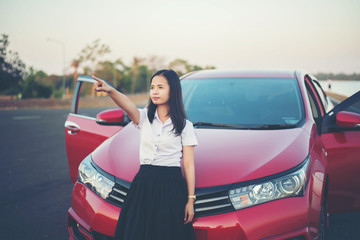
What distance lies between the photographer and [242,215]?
1910mm

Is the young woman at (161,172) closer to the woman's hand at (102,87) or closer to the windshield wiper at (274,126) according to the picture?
the woman's hand at (102,87)

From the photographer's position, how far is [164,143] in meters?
2.00

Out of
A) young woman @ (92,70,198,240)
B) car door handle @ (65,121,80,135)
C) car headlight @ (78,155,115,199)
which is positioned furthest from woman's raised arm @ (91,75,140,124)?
car door handle @ (65,121,80,135)

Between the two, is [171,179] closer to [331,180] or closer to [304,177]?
[304,177]

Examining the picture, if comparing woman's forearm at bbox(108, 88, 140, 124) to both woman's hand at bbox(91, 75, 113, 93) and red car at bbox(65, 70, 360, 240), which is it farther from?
red car at bbox(65, 70, 360, 240)

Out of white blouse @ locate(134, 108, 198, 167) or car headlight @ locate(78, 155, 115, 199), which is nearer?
white blouse @ locate(134, 108, 198, 167)

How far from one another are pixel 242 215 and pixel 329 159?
54.9 inches

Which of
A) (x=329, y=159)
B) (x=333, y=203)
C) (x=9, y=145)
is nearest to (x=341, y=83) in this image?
(x=329, y=159)

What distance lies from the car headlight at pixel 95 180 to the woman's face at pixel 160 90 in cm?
62

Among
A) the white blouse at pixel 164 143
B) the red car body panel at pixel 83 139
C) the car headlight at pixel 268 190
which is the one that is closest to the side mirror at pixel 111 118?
the red car body panel at pixel 83 139

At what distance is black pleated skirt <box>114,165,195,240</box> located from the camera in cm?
185

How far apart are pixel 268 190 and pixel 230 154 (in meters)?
0.37

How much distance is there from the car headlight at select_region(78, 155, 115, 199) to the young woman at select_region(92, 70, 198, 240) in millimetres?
293

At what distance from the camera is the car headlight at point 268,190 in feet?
6.41
